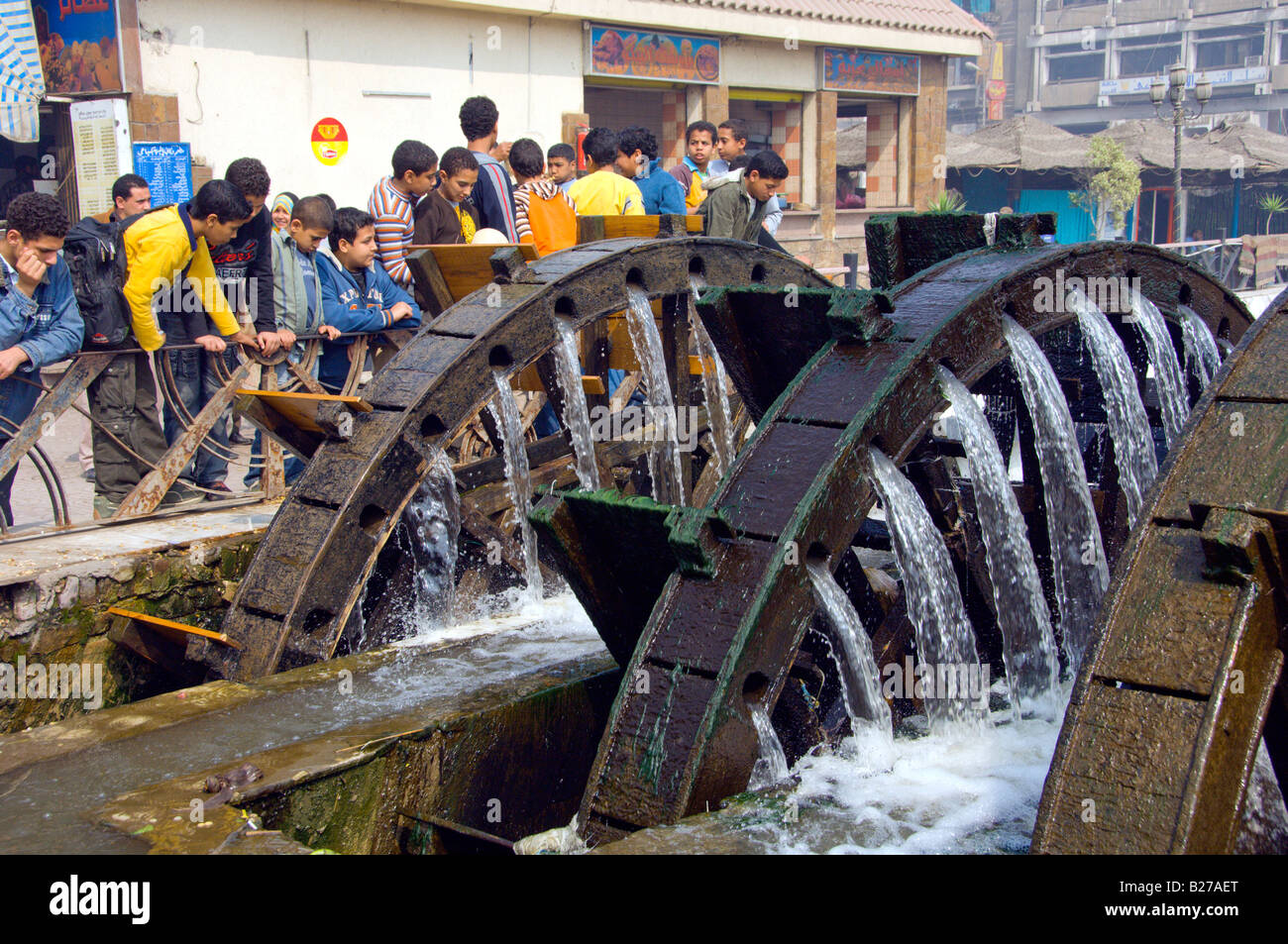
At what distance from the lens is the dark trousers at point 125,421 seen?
6.17 m

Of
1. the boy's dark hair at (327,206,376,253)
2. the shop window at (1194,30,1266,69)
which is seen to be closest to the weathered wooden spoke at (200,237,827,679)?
the boy's dark hair at (327,206,376,253)

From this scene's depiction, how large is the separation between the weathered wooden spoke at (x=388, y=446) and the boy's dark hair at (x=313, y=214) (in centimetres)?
160

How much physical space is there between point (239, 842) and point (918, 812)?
1.74m

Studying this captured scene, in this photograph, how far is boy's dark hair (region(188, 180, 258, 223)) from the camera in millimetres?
6242

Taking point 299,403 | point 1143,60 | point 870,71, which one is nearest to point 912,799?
point 299,403

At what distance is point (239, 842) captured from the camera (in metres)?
3.05

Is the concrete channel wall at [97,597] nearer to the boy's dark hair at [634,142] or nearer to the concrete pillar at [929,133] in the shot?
the boy's dark hair at [634,142]

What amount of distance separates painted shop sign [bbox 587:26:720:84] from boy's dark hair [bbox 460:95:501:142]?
867 cm

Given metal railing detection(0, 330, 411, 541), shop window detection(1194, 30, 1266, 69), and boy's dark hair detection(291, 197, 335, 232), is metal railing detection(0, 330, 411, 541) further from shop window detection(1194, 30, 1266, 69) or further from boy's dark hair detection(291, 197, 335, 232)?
shop window detection(1194, 30, 1266, 69)

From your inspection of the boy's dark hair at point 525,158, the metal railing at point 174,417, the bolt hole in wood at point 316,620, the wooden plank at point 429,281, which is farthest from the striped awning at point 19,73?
the bolt hole in wood at point 316,620

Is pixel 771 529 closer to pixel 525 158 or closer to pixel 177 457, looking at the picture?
pixel 177 457
